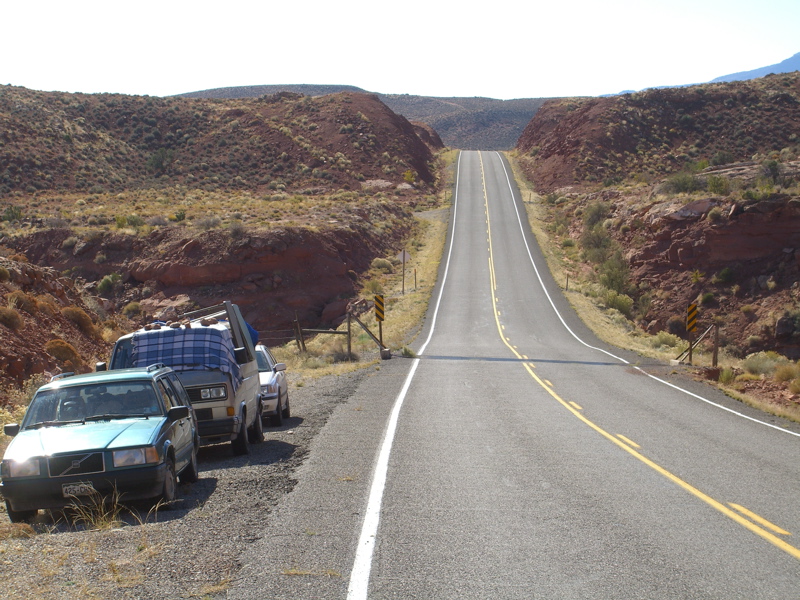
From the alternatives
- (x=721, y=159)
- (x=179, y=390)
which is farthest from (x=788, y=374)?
(x=721, y=159)

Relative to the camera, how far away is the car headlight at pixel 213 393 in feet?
32.3

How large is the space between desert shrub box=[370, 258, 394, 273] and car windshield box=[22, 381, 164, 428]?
40.2m

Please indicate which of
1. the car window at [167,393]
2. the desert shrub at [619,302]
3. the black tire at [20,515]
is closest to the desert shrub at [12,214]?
the desert shrub at [619,302]

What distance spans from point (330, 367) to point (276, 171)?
54.9 metres

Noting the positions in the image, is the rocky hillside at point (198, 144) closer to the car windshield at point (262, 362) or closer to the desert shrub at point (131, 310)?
the desert shrub at point (131, 310)

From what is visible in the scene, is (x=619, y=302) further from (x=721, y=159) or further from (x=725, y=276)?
(x=721, y=159)

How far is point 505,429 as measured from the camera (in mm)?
11211

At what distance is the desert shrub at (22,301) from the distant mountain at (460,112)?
13066 centimetres

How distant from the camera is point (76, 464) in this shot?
6785 mm

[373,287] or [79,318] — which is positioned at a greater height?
[79,318]

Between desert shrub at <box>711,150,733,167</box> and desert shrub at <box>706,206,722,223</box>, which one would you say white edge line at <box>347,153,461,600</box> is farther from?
desert shrub at <box>711,150,733,167</box>

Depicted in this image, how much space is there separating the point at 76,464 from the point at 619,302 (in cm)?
3878

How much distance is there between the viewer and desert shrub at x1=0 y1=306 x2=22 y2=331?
615 inches

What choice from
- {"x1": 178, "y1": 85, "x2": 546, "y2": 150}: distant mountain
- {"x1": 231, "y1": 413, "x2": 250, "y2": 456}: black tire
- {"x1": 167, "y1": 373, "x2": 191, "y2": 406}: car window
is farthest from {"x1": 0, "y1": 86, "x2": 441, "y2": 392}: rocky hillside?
{"x1": 178, "y1": 85, "x2": 546, "y2": 150}: distant mountain
